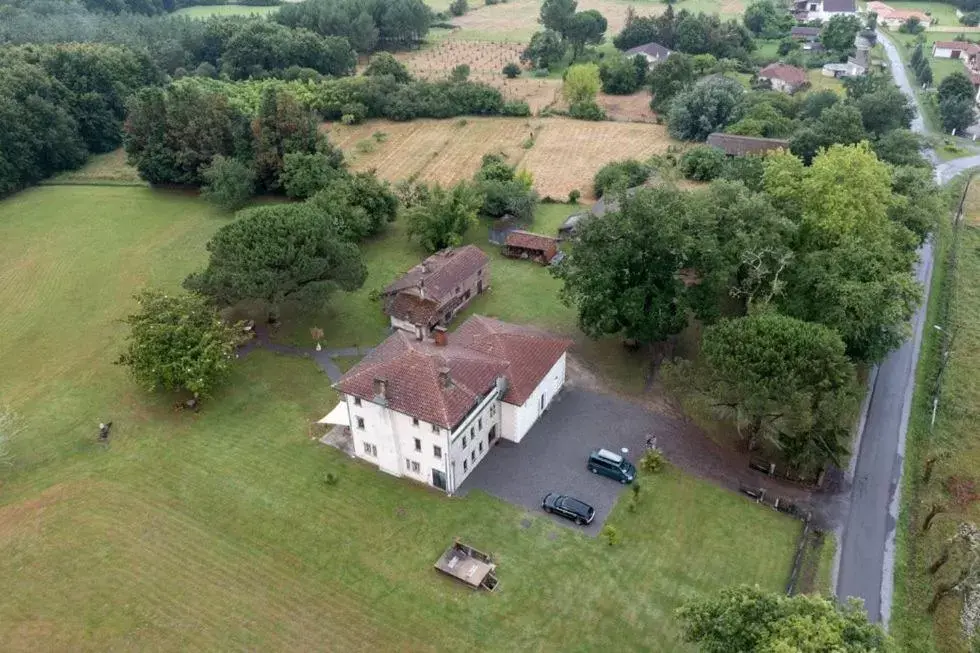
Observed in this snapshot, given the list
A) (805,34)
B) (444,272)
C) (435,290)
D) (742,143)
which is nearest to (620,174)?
(742,143)

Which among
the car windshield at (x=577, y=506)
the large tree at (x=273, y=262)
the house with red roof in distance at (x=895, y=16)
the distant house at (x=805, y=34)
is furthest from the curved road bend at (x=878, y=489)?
the house with red roof in distance at (x=895, y=16)

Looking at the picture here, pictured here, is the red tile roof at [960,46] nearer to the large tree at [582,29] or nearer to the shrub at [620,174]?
the large tree at [582,29]

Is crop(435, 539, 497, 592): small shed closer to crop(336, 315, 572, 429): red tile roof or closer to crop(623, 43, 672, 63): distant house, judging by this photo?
crop(336, 315, 572, 429): red tile roof

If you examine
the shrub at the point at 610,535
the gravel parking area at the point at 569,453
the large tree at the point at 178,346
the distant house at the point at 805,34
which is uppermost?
the large tree at the point at 178,346

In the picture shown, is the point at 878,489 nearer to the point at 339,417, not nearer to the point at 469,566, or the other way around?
the point at 469,566

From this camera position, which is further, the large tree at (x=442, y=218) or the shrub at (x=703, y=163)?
the shrub at (x=703, y=163)

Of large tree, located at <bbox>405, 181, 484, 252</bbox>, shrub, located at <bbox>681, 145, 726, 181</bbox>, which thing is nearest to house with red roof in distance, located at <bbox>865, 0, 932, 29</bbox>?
shrub, located at <bbox>681, 145, 726, 181</bbox>
